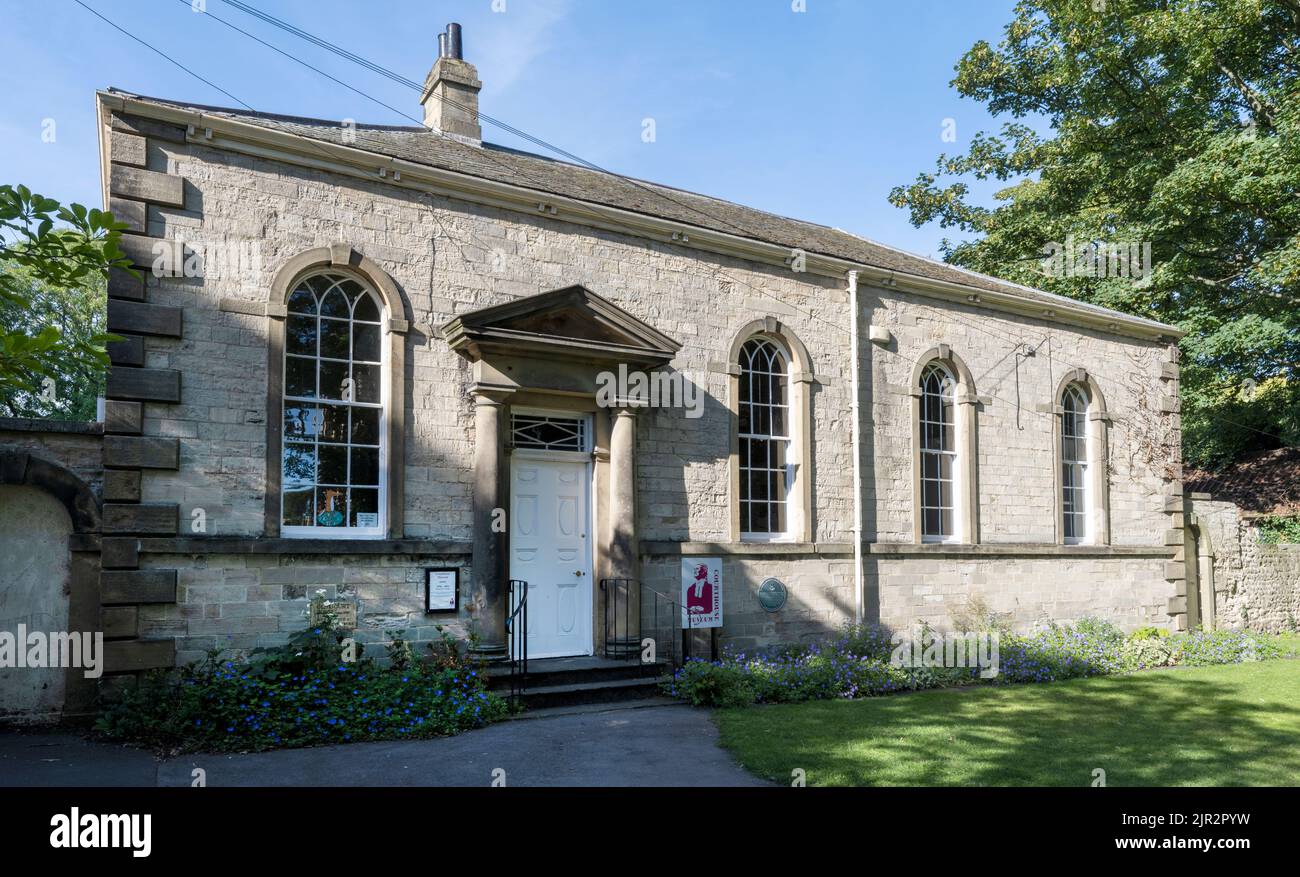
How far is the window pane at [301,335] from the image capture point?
9102mm

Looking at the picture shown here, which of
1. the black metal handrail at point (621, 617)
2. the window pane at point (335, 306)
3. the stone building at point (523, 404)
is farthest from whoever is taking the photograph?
the black metal handrail at point (621, 617)

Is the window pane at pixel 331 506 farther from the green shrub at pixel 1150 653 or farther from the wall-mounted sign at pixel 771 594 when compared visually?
the green shrub at pixel 1150 653

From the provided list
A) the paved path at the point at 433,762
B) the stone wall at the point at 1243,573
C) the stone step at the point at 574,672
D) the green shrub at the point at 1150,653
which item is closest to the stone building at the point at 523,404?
the stone step at the point at 574,672

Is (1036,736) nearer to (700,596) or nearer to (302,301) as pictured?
(700,596)

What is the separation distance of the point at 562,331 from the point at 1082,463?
9.98m

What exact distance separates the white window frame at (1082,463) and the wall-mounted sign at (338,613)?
1157 cm

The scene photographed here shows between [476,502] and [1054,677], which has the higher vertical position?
[476,502]

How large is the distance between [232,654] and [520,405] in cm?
380

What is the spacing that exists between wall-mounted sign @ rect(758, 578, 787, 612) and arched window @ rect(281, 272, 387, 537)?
4795 mm

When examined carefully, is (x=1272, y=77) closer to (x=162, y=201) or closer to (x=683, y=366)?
(x=683, y=366)

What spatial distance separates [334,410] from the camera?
9227mm

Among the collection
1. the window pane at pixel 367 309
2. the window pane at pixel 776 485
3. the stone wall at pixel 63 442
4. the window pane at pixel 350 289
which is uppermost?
the window pane at pixel 350 289

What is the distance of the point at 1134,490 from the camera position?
52.2 feet

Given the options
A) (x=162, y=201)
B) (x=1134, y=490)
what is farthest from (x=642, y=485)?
(x=1134, y=490)
